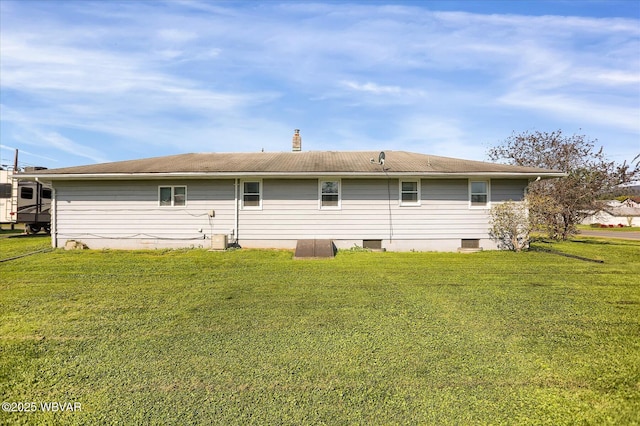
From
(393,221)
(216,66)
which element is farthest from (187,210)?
(393,221)

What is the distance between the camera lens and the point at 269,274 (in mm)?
8352

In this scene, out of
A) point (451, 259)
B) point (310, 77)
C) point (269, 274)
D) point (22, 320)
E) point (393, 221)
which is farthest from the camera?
point (310, 77)

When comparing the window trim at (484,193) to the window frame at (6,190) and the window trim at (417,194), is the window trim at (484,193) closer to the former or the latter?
the window trim at (417,194)

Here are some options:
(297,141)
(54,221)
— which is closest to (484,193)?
(297,141)

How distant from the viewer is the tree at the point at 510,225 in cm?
1248

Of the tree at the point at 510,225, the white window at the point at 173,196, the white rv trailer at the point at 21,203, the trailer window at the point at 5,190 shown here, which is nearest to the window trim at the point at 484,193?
the tree at the point at 510,225

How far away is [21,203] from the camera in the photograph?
58.9 ft

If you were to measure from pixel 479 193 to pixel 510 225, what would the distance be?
1.56 meters

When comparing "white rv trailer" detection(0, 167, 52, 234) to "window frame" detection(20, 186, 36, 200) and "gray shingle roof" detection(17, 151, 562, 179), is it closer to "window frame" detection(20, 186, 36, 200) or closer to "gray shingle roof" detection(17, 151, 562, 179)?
"window frame" detection(20, 186, 36, 200)

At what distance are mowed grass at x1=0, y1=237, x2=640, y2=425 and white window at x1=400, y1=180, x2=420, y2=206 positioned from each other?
17.3ft

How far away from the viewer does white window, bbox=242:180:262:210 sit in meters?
12.8

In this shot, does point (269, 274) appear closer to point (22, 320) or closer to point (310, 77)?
point (22, 320)

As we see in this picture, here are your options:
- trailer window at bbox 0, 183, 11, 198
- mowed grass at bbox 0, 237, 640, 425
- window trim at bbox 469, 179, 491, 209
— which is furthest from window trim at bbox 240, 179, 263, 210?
trailer window at bbox 0, 183, 11, 198

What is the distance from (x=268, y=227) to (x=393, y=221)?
4.61 m
